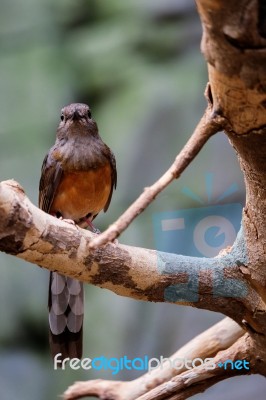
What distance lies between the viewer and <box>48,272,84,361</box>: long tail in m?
2.24

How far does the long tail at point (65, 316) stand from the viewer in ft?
7.35

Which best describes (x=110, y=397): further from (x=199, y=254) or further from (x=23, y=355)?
(x=23, y=355)

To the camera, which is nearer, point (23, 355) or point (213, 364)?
point (213, 364)

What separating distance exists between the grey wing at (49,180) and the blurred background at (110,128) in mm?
1081

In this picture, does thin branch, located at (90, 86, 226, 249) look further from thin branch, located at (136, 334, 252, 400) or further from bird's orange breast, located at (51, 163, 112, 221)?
bird's orange breast, located at (51, 163, 112, 221)

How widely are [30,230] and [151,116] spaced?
255cm

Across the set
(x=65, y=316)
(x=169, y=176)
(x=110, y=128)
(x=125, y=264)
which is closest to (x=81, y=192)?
(x=65, y=316)

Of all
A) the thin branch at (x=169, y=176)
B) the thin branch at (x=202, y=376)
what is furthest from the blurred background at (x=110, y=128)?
the thin branch at (x=169, y=176)

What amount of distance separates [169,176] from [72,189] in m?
1.14

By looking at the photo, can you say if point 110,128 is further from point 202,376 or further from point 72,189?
point 202,376

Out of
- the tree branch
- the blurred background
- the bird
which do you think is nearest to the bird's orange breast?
the bird

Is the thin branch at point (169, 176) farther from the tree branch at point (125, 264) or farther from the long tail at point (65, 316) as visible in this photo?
the long tail at point (65, 316)

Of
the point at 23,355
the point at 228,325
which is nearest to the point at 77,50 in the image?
the point at 23,355

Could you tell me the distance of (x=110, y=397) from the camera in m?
2.25
